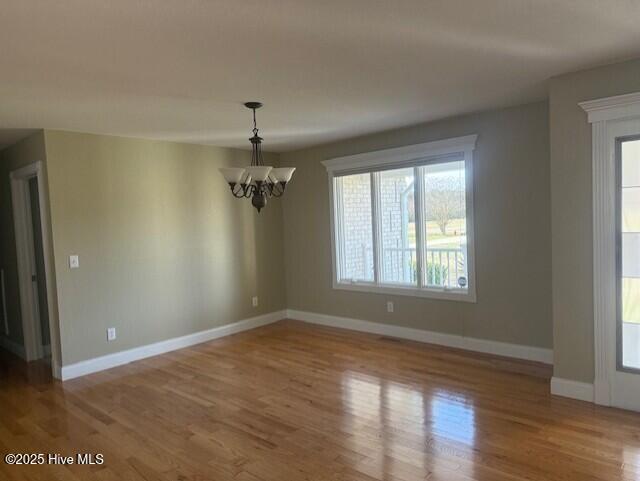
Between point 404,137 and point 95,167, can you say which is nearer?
point 95,167

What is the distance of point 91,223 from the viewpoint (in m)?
4.53

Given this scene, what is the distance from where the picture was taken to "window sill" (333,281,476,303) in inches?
184

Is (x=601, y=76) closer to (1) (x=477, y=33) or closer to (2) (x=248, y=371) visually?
(1) (x=477, y=33)

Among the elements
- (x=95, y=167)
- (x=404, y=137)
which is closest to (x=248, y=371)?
(x=95, y=167)

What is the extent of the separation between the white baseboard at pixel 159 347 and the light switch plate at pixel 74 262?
975 mm

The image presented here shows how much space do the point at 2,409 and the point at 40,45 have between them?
3.01 metres

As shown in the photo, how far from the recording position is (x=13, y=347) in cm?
543

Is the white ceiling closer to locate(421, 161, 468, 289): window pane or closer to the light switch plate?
locate(421, 161, 468, 289): window pane

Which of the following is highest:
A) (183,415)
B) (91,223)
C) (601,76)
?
(601,76)

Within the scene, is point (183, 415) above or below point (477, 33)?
below

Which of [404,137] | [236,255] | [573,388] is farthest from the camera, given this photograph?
[236,255]

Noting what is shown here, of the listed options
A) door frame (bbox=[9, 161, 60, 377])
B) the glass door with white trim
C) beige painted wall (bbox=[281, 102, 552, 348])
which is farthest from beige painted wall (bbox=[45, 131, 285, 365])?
the glass door with white trim

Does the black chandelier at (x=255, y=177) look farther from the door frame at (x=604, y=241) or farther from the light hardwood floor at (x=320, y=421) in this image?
the door frame at (x=604, y=241)

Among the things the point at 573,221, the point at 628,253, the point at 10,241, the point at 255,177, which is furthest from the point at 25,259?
the point at 628,253
